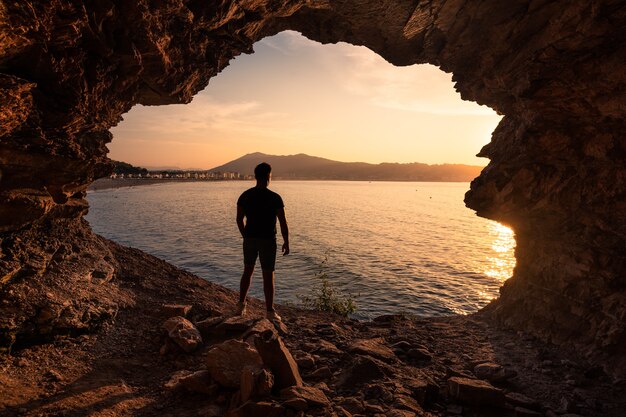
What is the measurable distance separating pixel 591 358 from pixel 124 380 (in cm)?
888

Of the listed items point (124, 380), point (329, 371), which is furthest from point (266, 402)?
point (124, 380)

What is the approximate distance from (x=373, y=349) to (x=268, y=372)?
2876 mm

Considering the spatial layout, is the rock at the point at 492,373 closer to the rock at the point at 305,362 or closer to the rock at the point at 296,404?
the rock at the point at 305,362

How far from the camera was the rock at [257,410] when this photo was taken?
417 cm

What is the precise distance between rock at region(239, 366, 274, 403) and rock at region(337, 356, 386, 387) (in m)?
1.43

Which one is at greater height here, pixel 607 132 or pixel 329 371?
pixel 607 132

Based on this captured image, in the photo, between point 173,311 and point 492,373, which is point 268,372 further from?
point 492,373

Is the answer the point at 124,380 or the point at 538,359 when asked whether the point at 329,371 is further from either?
the point at 538,359

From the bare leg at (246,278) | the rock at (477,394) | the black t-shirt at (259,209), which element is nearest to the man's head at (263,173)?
the black t-shirt at (259,209)

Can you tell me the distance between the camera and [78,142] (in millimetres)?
8188

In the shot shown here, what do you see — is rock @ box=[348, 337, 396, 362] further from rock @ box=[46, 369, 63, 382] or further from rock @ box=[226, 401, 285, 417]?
rock @ box=[46, 369, 63, 382]

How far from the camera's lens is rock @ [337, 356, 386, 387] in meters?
5.55

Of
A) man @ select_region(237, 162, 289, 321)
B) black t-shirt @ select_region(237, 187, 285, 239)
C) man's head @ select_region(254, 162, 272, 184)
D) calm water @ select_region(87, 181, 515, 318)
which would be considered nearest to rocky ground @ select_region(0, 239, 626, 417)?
man @ select_region(237, 162, 289, 321)

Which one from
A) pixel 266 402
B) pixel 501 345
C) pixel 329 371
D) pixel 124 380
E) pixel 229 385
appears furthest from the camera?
pixel 501 345
